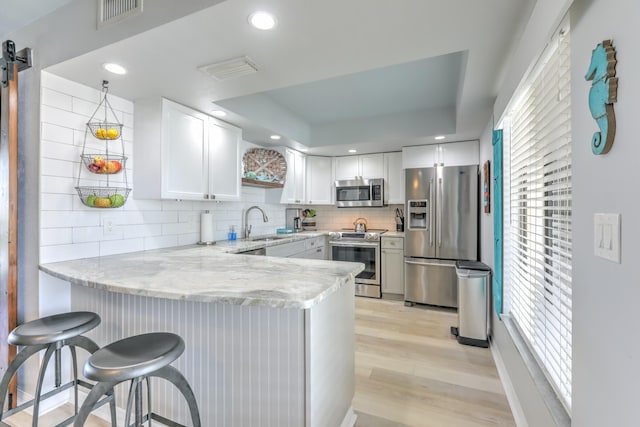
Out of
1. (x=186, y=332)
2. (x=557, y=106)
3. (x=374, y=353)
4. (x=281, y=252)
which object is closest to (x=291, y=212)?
(x=281, y=252)

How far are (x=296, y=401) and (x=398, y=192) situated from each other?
3562 mm

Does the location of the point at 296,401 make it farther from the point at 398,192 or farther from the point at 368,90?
the point at 398,192

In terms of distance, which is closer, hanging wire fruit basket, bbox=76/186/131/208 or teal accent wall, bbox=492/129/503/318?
hanging wire fruit basket, bbox=76/186/131/208

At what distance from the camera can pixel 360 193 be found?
178 inches

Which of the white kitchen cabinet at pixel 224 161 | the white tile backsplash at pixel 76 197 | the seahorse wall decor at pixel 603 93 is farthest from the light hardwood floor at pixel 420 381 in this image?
the white kitchen cabinet at pixel 224 161

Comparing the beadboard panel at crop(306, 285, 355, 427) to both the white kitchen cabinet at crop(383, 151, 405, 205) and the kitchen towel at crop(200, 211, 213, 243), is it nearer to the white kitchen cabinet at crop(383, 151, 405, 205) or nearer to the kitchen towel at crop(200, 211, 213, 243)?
the kitchen towel at crop(200, 211, 213, 243)

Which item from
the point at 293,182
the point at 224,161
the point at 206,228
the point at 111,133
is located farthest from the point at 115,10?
the point at 293,182

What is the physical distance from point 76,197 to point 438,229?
11.9 feet

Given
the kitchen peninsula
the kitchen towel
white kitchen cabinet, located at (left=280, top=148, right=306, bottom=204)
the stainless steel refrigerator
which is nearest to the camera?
the kitchen peninsula

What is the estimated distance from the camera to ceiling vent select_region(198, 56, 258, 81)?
1.75m

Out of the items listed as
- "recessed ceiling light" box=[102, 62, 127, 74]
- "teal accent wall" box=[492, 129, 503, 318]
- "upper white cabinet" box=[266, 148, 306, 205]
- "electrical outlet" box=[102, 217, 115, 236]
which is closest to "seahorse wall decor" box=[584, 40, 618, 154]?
"teal accent wall" box=[492, 129, 503, 318]

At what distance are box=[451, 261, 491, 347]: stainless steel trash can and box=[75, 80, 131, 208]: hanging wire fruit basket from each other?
306cm

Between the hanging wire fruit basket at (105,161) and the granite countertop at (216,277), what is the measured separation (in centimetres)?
42

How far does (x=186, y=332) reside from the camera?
4.96 feet
